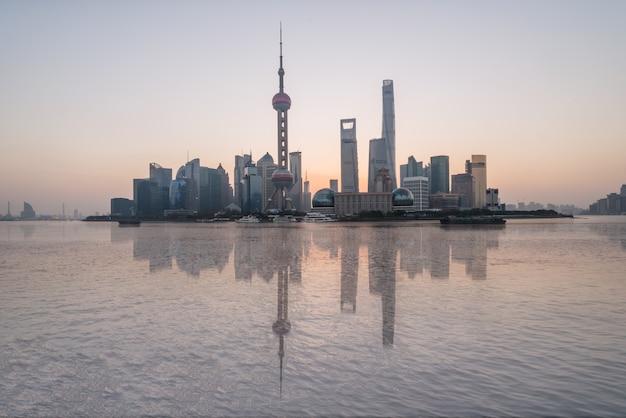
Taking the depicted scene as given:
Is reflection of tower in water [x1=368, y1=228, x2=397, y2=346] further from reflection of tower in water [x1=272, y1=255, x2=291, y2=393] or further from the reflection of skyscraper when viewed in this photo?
reflection of tower in water [x1=272, y1=255, x2=291, y2=393]

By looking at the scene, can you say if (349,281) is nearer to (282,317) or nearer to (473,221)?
(282,317)

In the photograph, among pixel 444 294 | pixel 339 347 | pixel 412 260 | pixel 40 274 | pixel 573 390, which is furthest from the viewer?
pixel 412 260

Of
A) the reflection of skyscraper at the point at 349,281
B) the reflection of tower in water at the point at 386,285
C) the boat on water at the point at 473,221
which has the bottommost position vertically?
the reflection of skyscraper at the point at 349,281

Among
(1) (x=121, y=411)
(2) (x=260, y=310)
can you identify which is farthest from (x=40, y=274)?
(1) (x=121, y=411)

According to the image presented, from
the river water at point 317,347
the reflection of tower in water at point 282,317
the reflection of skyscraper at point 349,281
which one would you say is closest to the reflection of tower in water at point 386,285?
the river water at point 317,347

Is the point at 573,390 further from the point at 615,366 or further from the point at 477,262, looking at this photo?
the point at 477,262

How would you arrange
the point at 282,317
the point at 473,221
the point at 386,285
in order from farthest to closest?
the point at 473,221, the point at 386,285, the point at 282,317

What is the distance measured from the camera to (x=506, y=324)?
56.0ft

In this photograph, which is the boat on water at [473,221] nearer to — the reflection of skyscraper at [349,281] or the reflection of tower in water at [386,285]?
the reflection of tower in water at [386,285]

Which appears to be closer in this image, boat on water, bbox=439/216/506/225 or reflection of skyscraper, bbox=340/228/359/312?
reflection of skyscraper, bbox=340/228/359/312

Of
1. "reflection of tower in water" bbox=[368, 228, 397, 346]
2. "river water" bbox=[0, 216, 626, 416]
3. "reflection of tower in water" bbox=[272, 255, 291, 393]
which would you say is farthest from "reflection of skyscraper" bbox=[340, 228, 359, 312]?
"reflection of tower in water" bbox=[272, 255, 291, 393]

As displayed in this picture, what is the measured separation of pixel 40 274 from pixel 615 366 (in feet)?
121

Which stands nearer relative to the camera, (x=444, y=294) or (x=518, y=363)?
(x=518, y=363)

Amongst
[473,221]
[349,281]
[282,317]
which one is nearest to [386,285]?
[349,281]
